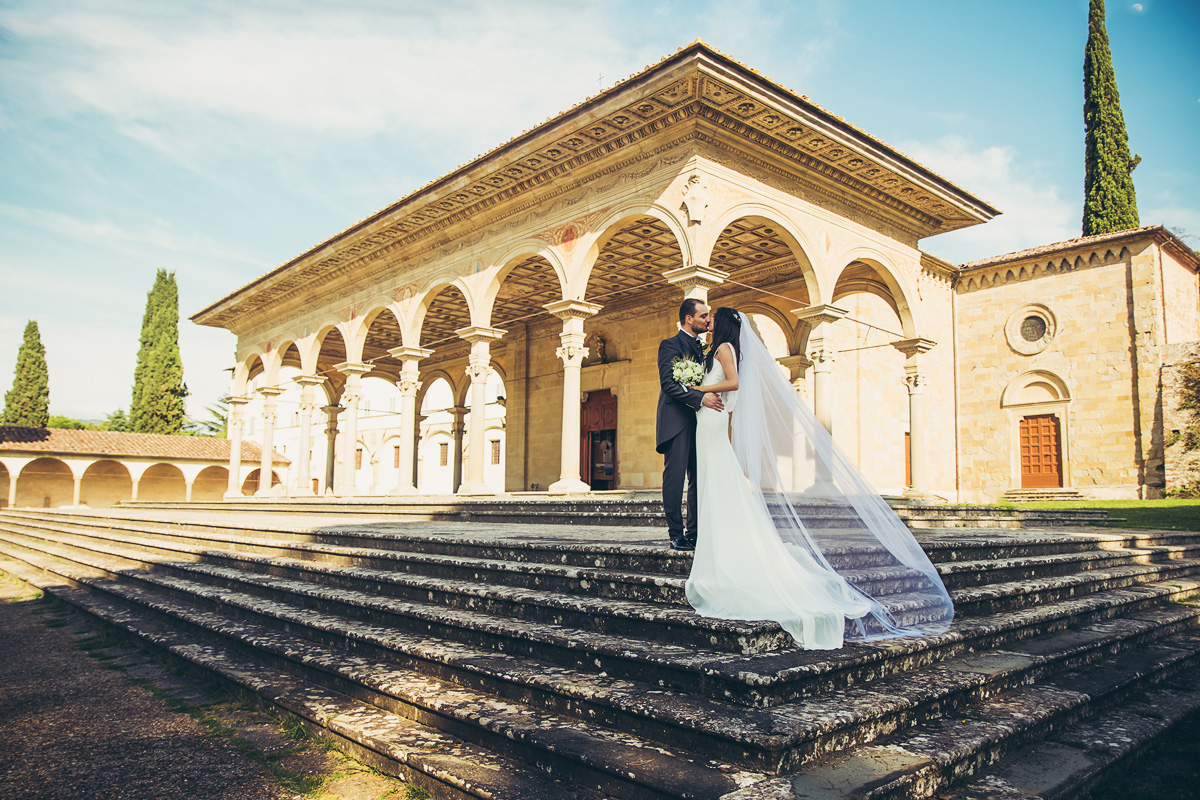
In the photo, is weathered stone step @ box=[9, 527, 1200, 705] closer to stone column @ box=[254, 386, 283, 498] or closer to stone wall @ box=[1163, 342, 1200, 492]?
stone column @ box=[254, 386, 283, 498]

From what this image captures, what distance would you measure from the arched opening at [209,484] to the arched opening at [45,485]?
16.1ft

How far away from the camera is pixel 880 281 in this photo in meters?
14.3

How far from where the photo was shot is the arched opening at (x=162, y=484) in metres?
33.6

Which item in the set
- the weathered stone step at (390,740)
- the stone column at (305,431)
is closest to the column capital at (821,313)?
the weathered stone step at (390,740)

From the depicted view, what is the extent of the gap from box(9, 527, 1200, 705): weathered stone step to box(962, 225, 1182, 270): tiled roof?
18.9m

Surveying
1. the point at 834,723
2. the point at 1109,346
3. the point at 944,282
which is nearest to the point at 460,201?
the point at 834,723

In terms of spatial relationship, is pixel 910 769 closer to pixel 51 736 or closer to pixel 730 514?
pixel 730 514

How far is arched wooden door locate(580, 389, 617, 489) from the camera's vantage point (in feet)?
59.9

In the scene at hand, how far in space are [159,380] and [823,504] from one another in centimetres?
4275

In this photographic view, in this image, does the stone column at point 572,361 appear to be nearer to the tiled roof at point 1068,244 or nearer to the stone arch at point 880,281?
the stone arch at point 880,281

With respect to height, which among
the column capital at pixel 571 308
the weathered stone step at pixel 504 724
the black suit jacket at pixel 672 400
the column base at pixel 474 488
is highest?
the column capital at pixel 571 308

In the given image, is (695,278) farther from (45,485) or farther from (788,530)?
(45,485)

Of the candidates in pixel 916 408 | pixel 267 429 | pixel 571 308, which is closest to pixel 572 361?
pixel 571 308

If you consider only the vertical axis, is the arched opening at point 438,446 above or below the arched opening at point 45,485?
above
